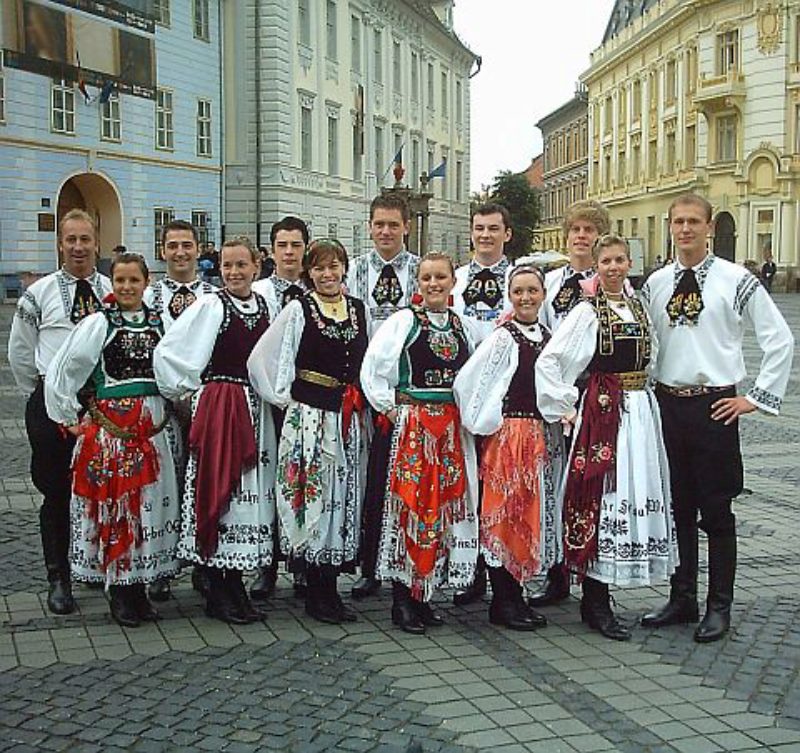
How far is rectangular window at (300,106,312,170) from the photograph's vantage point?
37.7m

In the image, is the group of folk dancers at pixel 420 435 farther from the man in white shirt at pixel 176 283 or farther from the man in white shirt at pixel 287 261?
the man in white shirt at pixel 287 261

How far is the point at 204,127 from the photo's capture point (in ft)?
112

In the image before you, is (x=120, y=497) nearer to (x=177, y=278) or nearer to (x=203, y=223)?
(x=177, y=278)

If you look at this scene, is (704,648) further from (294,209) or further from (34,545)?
(294,209)

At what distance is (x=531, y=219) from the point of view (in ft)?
183

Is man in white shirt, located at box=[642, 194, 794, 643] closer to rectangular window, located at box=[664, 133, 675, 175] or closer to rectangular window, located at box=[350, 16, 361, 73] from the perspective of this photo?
rectangular window, located at box=[350, 16, 361, 73]

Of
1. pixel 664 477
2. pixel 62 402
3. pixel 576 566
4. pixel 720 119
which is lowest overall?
pixel 576 566

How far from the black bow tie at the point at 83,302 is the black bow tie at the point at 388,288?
155 cm

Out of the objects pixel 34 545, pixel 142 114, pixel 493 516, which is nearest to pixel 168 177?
pixel 142 114

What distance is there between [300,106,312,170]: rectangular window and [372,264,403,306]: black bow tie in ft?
105

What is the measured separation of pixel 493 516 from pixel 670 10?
52.2 meters

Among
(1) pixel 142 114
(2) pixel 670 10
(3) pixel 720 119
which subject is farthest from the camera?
(2) pixel 670 10

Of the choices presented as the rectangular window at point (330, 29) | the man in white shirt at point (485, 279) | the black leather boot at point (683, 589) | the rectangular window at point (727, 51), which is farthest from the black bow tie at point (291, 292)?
the rectangular window at point (727, 51)

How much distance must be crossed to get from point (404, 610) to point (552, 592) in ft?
3.06
